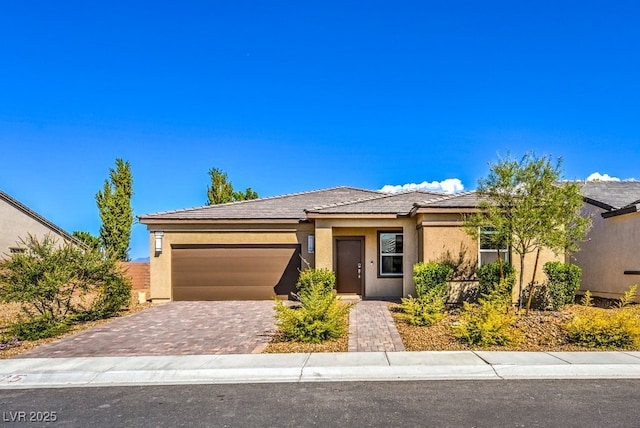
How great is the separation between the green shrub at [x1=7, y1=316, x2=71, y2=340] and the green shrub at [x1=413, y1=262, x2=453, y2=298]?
30.3 feet

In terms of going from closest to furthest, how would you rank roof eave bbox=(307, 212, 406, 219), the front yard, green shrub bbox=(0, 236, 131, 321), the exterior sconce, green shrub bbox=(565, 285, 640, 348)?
green shrub bbox=(565, 285, 640, 348) < the front yard < green shrub bbox=(0, 236, 131, 321) < roof eave bbox=(307, 212, 406, 219) < the exterior sconce

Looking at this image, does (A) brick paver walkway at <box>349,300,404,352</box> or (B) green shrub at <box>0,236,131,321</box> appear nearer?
(A) brick paver walkway at <box>349,300,404,352</box>

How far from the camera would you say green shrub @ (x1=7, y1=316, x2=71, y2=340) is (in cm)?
920

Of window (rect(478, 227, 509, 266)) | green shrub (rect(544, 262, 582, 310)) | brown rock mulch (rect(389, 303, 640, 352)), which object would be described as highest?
window (rect(478, 227, 509, 266))

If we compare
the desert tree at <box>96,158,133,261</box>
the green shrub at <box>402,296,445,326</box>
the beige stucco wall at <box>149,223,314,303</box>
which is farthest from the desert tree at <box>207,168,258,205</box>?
the green shrub at <box>402,296,445,326</box>

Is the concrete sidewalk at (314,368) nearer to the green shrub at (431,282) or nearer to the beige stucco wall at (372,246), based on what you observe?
the green shrub at (431,282)

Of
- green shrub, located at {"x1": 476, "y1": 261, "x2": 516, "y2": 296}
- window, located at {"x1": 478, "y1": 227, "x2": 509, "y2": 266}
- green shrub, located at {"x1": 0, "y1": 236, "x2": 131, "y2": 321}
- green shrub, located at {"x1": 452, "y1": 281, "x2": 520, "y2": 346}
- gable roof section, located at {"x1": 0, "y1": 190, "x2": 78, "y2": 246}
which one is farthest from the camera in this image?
gable roof section, located at {"x1": 0, "y1": 190, "x2": 78, "y2": 246}

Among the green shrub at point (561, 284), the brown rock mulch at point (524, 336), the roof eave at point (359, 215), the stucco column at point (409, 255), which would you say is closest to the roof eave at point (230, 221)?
the roof eave at point (359, 215)

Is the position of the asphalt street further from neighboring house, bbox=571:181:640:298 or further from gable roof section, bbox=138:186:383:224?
gable roof section, bbox=138:186:383:224

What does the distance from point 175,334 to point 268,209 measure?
310 inches

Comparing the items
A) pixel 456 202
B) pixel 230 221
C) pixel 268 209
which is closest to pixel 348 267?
pixel 268 209

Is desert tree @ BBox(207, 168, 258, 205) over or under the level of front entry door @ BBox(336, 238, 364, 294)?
over

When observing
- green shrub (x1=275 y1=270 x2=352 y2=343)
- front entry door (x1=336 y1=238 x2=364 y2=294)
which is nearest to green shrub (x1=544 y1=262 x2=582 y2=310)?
front entry door (x1=336 y1=238 x2=364 y2=294)

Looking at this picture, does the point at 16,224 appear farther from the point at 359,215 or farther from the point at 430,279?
the point at 430,279
